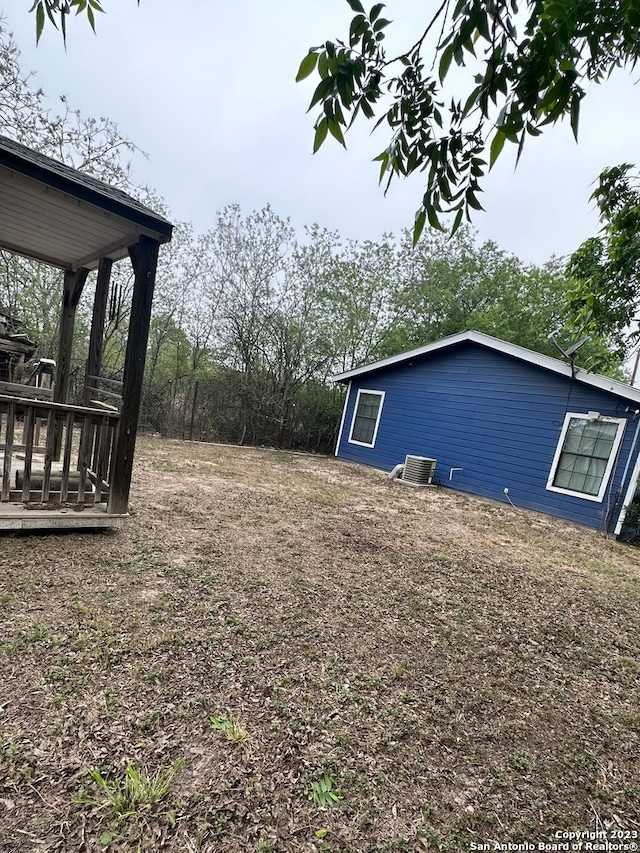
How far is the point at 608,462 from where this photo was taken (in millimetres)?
6422

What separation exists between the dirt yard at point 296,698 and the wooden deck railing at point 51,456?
0.39 metres

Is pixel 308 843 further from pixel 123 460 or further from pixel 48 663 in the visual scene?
pixel 123 460

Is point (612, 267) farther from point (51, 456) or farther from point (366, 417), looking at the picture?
point (366, 417)

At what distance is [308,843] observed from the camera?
1153 millimetres

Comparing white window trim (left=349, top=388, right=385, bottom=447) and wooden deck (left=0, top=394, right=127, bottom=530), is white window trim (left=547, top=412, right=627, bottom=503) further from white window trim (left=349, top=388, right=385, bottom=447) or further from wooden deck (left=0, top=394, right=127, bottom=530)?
wooden deck (left=0, top=394, right=127, bottom=530)

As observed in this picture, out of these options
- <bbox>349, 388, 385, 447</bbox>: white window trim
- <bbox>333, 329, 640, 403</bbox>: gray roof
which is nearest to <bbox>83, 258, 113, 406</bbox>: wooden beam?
<bbox>333, 329, 640, 403</bbox>: gray roof

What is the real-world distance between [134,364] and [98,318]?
1132mm

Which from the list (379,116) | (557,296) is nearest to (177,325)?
(379,116)

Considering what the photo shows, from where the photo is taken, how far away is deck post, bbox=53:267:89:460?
4047 mm

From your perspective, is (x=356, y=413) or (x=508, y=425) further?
Answer: (x=356, y=413)

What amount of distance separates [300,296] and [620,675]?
1075cm

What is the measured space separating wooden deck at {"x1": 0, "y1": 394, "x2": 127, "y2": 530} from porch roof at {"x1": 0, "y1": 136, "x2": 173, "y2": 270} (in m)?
1.45

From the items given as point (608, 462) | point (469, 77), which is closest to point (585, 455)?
point (608, 462)

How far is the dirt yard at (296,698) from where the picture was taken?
122 cm
